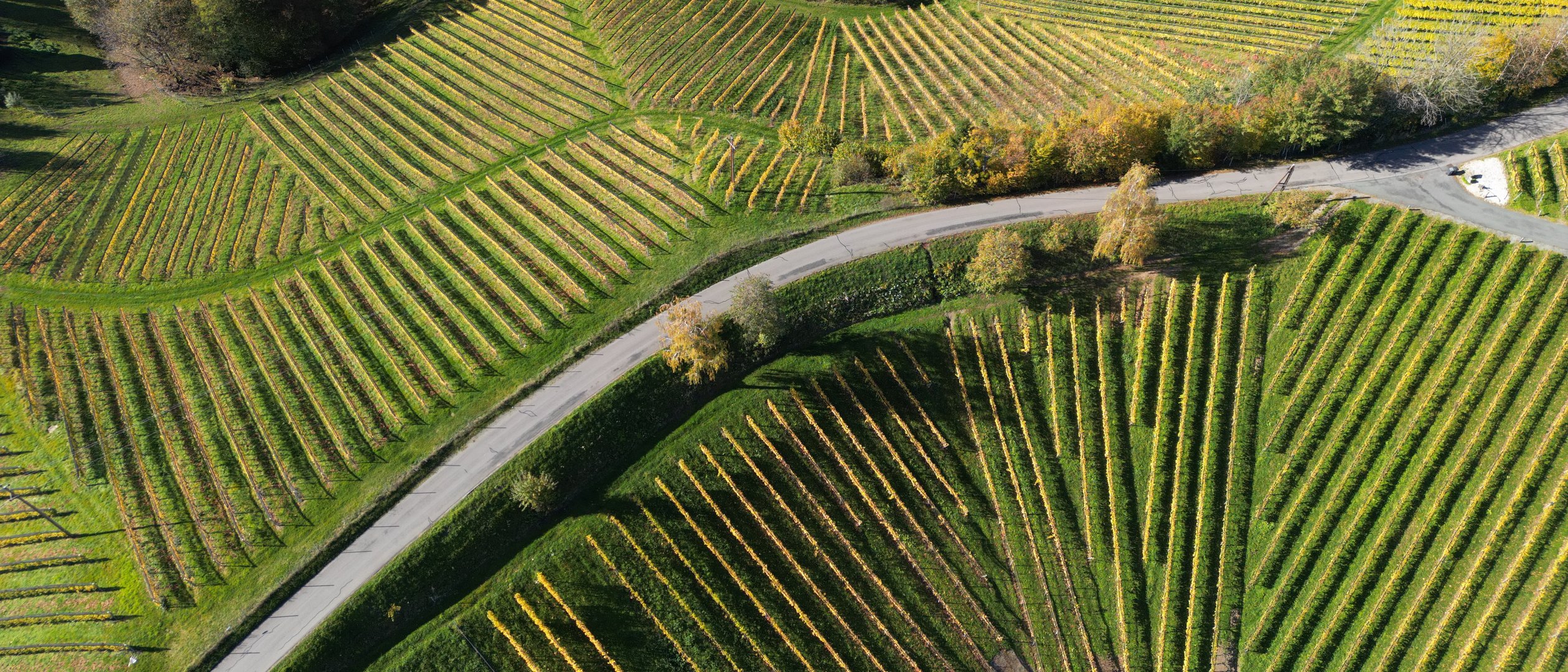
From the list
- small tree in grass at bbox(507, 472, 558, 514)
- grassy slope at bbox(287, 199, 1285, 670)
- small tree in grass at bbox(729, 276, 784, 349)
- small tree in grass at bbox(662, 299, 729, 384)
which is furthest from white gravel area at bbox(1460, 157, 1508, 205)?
small tree in grass at bbox(507, 472, 558, 514)

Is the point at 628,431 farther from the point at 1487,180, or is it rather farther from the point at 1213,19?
the point at 1213,19

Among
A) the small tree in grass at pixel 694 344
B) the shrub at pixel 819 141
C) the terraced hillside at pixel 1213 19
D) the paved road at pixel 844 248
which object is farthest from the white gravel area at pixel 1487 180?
the small tree in grass at pixel 694 344

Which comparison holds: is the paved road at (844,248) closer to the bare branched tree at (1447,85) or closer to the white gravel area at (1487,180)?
the white gravel area at (1487,180)

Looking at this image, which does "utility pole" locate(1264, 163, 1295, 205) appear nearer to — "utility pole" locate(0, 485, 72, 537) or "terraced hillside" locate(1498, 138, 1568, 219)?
"terraced hillside" locate(1498, 138, 1568, 219)

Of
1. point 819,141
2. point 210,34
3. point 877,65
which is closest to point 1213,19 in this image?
point 877,65

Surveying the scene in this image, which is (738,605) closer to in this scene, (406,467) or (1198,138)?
(406,467)
